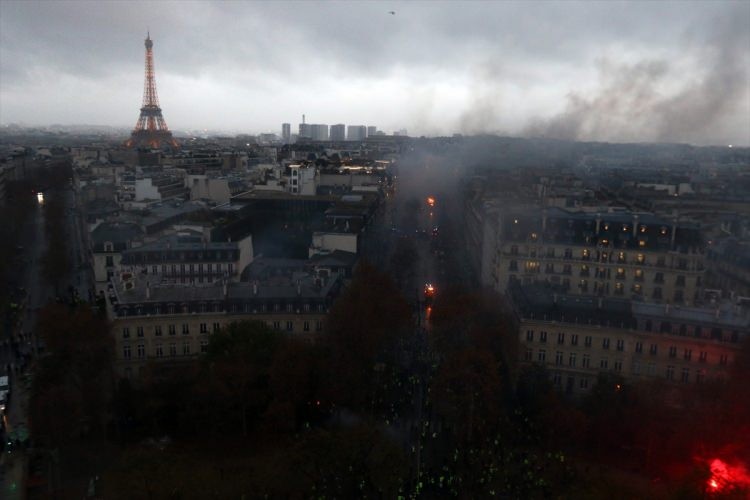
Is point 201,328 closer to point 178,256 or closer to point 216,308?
point 216,308

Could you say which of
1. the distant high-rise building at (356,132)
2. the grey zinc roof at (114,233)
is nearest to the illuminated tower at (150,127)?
the grey zinc roof at (114,233)

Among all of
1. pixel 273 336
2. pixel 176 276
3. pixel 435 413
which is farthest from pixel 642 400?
pixel 176 276

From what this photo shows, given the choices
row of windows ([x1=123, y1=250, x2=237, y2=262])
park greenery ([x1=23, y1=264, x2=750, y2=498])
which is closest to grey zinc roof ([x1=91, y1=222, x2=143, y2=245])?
row of windows ([x1=123, y1=250, x2=237, y2=262])

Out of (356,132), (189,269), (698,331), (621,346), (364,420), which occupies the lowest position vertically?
(364,420)

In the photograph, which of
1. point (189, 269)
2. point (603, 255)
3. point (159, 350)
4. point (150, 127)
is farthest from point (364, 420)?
point (150, 127)

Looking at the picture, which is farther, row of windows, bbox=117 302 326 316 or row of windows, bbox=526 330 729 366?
row of windows, bbox=117 302 326 316

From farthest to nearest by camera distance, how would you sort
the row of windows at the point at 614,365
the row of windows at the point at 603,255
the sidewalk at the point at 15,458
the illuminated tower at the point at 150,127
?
the illuminated tower at the point at 150,127, the row of windows at the point at 603,255, the row of windows at the point at 614,365, the sidewalk at the point at 15,458

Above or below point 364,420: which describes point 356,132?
above

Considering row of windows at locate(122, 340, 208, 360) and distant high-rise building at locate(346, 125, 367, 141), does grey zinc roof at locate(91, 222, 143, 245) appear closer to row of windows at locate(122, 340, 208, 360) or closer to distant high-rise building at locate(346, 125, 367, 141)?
row of windows at locate(122, 340, 208, 360)

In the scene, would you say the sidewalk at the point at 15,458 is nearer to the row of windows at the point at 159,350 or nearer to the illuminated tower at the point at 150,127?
the row of windows at the point at 159,350

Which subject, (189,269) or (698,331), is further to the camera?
(189,269)

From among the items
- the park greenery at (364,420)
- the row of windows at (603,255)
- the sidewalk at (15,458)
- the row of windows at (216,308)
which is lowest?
the sidewalk at (15,458)
